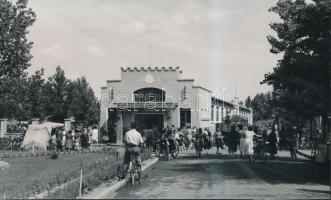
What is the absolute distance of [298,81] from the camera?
20.4 meters

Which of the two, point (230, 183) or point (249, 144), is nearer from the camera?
point (230, 183)

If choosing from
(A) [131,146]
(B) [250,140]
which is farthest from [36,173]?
(B) [250,140]

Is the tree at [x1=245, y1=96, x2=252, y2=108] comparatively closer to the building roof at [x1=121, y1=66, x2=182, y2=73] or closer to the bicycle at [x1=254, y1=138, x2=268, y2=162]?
the building roof at [x1=121, y1=66, x2=182, y2=73]

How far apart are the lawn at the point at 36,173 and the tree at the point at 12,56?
8.11m

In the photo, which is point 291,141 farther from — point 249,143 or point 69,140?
point 69,140

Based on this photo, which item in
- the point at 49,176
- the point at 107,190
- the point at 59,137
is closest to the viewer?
the point at 107,190

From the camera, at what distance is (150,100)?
46469mm

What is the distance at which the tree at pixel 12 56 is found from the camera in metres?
32.8

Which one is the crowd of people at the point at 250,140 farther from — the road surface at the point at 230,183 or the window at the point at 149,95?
the window at the point at 149,95

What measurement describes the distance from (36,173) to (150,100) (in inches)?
1095

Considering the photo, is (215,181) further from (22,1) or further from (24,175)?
(22,1)

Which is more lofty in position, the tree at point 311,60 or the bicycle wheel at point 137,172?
the tree at point 311,60

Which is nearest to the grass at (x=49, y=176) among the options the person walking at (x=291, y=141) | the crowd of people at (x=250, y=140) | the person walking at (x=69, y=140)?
the crowd of people at (x=250, y=140)

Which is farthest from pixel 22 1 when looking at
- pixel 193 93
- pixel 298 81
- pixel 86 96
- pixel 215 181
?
pixel 86 96
